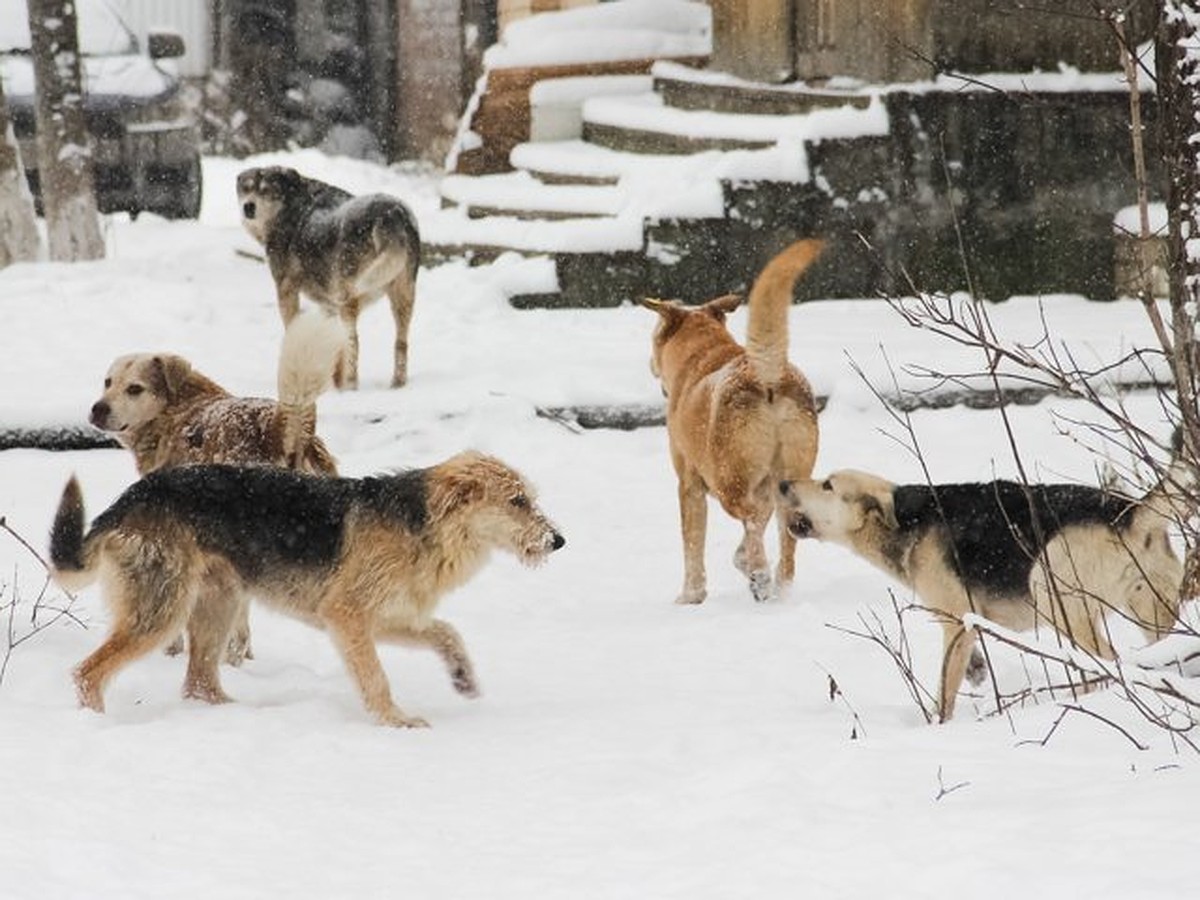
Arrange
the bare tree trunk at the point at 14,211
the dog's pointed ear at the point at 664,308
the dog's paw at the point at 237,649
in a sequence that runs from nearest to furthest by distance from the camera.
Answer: the dog's paw at the point at 237,649, the dog's pointed ear at the point at 664,308, the bare tree trunk at the point at 14,211

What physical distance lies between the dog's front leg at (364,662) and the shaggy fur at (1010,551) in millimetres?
1663

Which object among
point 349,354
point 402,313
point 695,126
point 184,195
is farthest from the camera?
point 184,195

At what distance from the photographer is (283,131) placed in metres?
28.4

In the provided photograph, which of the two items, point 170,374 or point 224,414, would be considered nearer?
point 224,414

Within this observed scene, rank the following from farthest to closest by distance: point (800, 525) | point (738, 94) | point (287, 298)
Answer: point (738, 94)
point (287, 298)
point (800, 525)

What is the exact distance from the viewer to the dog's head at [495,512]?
20.2 ft

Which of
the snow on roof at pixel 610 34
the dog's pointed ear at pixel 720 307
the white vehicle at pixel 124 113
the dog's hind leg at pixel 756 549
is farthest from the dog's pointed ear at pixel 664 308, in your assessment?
the white vehicle at pixel 124 113

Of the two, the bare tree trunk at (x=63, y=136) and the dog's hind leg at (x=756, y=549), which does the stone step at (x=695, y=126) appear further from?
the dog's hind leg at (x=756, y=549)

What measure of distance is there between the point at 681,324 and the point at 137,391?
2.61 meters

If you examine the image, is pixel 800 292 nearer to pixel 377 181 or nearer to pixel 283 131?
pixel 377 181

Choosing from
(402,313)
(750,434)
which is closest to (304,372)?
(750,434)

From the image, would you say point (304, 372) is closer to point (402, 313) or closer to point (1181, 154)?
point (1181, 154)

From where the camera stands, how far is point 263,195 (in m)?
12.3

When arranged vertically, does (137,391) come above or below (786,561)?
above
